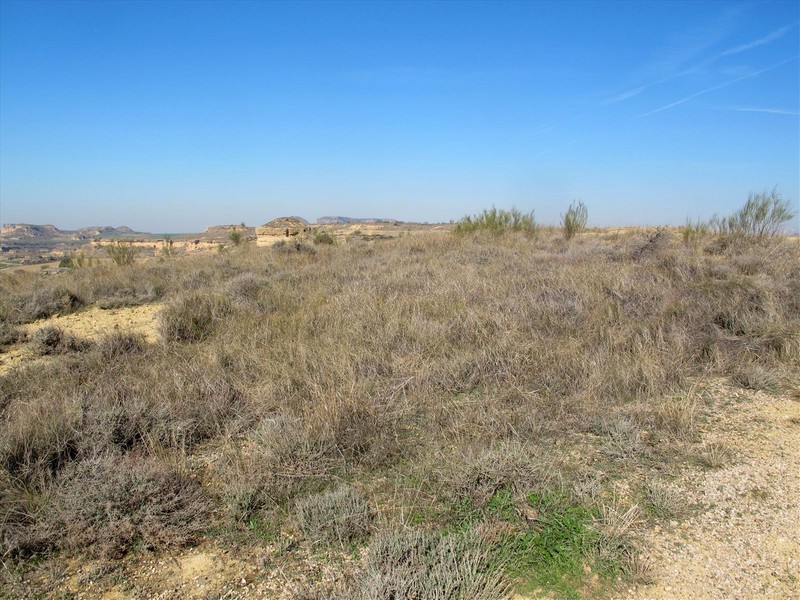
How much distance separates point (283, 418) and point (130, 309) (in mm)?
6849

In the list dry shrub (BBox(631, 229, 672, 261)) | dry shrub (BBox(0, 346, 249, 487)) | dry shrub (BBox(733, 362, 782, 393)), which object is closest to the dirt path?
dry shrub (BBox(733, 362, 782, 393))

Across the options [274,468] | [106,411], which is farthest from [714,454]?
[106,411]

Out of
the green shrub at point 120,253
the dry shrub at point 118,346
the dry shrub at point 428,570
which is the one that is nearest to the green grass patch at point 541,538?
the dry shrub at point 428,570

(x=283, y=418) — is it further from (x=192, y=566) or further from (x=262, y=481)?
(x=192, y=566)

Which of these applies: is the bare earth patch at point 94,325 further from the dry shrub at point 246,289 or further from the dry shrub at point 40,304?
the dry shrub at point 246,289

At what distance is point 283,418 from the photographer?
3.41 metres

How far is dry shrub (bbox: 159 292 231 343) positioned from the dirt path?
5.74 meters

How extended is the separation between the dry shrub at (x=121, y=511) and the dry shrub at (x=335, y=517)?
24.1 inches

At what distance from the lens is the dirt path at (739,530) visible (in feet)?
7.04

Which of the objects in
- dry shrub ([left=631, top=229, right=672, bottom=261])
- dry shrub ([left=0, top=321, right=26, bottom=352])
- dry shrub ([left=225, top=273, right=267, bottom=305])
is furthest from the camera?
dry shrub ([left=631, top=229, right=672, bottom=261])

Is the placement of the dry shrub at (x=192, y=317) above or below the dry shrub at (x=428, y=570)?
above

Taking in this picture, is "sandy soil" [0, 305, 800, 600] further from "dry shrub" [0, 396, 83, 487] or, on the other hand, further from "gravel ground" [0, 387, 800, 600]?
"dry shrub" [0, 396, 83, 487]

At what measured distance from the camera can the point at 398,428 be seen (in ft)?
11.9

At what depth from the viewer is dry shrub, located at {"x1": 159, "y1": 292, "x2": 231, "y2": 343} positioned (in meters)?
6.10
